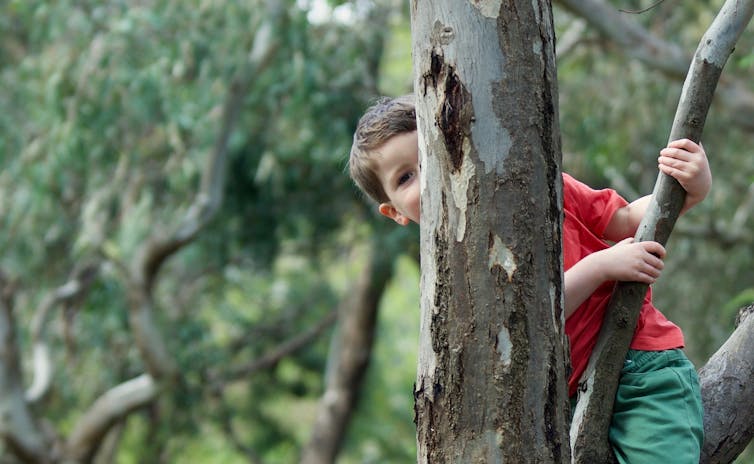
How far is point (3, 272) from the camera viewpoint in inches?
358

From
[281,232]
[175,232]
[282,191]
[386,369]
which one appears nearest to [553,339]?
[175,232]

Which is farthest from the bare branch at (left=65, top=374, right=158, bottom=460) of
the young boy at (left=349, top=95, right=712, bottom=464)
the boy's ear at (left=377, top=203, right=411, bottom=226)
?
the young boy at (left=349, top=95, right=712, bottom=464)

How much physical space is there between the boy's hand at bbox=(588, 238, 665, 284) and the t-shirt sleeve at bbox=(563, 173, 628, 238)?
0.26 m

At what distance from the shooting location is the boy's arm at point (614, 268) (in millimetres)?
1769

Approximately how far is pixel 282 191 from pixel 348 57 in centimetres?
123

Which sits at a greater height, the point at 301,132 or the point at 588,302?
the point at 588,302

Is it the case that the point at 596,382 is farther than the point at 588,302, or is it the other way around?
the point at 588,302

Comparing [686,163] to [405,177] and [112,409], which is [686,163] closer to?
[405,177]

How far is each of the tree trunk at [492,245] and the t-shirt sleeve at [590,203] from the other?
0.40m

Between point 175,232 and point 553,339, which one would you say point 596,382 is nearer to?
point 553,339

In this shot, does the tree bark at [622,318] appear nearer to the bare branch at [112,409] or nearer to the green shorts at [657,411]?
the green shorts at [657,411]

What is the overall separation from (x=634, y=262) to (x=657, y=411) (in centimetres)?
27

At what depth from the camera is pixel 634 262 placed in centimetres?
177

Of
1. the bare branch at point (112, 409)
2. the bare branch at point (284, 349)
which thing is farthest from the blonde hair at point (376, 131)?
the bare branch at point (284, 349)
